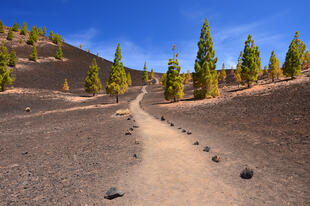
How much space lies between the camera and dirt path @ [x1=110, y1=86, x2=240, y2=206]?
5098mm

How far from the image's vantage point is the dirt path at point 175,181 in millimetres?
5098

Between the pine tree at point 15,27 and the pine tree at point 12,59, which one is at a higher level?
the pine tree at point 15,27

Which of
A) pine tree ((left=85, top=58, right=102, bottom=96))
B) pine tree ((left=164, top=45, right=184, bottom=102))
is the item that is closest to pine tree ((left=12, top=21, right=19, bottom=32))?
pine tree ((left=85, top=58, right=102, bottom=96))

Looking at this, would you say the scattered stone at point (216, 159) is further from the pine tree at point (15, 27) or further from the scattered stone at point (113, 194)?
the pine tree at point (15, 27)

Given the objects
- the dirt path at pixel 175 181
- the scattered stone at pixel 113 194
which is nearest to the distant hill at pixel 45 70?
the dirt path at pixel 175 181

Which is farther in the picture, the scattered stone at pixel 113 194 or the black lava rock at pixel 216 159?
the black lava rock at pixel 216 159

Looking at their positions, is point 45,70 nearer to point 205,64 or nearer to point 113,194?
point 205,64

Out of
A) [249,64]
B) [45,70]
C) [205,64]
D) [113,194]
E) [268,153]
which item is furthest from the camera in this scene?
[45,70]

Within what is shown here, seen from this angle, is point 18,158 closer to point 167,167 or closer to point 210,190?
point 167,167

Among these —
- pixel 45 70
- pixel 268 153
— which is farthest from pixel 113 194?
pixel 45 70

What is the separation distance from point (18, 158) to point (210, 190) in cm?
1039

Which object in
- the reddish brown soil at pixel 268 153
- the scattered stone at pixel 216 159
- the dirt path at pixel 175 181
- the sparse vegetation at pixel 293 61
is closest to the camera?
the dirt path at pixel 175 181

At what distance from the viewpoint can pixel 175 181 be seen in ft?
20.5

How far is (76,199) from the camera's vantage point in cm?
519
